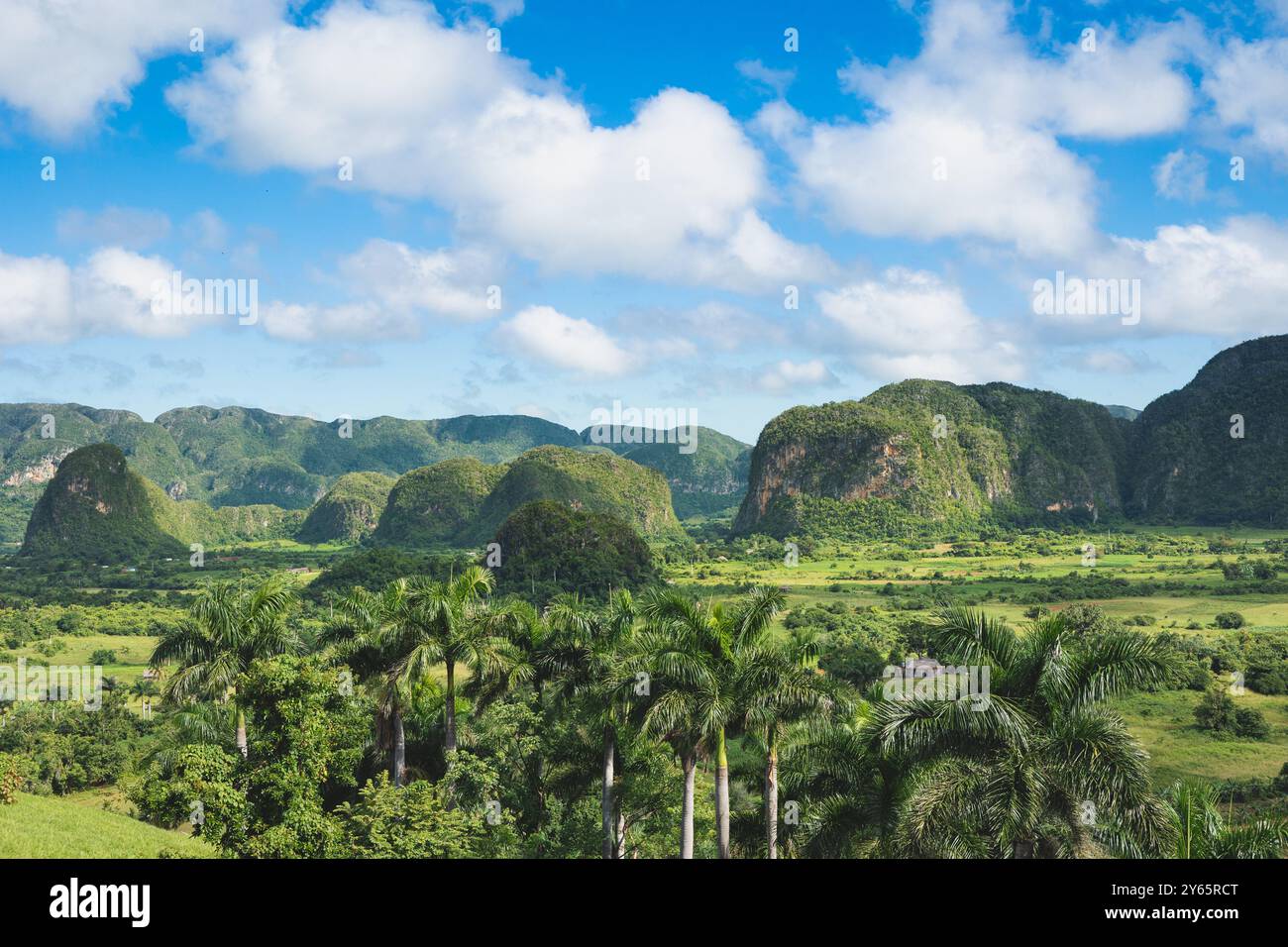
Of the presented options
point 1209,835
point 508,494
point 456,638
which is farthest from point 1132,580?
point 508,494

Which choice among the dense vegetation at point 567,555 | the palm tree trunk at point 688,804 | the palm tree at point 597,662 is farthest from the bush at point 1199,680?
the dense vegetation at point 567,555

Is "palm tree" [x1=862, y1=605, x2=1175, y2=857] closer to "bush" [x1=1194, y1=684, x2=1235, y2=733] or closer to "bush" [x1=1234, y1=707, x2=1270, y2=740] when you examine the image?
"bush" [x1=1234, y1=707, x2=1270, y2=740]

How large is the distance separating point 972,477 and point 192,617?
17540cm

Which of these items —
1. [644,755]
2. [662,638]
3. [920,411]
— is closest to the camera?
[662,638]

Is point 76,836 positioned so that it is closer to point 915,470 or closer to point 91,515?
point 915,470

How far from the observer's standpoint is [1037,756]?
446 inches

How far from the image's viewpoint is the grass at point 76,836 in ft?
51.4

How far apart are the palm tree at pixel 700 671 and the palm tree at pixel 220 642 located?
30.3 ft

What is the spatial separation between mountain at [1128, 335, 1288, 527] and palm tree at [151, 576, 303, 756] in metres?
169

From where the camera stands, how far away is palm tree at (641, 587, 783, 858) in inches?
603

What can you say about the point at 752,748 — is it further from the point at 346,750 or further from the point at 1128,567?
the point at 1128,567
